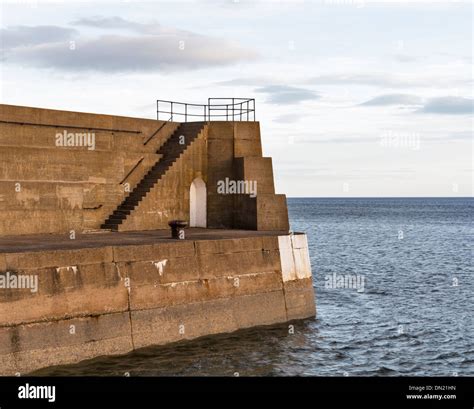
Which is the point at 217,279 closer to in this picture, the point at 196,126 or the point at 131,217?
the point at 131,217

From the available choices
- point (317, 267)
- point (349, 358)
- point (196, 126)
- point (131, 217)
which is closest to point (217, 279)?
point (349, 358)

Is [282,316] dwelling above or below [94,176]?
below

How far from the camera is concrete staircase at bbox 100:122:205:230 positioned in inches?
967

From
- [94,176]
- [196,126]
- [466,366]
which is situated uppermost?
[196,126]

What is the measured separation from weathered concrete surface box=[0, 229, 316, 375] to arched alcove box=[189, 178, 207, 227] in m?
4.16

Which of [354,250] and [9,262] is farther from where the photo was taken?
[354,250]

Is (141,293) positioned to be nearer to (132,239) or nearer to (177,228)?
(132,239)

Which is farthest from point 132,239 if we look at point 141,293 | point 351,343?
point 351,343

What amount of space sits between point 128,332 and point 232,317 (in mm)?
3660

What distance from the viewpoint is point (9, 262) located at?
15031 millimetres

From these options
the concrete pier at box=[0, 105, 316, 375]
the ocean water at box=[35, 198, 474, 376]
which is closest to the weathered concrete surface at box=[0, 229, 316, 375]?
the concrete pier at box=[0, 105, 316, 375]

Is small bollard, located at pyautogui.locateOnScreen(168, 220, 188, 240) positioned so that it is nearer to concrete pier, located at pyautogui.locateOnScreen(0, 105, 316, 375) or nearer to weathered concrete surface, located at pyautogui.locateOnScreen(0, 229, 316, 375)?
concrete pier, located at pyautogui.locateOnScreen(0, 105, 316, 375)

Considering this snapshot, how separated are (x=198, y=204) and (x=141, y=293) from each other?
32.5 feet

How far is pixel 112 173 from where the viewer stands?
24.9 m
